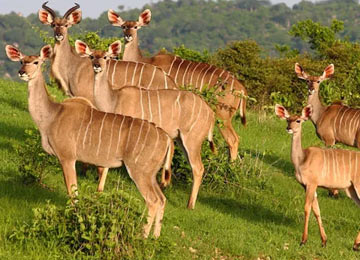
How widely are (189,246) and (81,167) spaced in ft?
7.24

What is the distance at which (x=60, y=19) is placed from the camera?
8086 mm

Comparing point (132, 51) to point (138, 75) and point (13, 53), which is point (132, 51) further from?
point (13, 53)

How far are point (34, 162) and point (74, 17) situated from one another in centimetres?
216

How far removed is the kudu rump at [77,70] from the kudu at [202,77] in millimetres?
932

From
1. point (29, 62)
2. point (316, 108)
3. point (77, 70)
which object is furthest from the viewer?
point (316, 108)

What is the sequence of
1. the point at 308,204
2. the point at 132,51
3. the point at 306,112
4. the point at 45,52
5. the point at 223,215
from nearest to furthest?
the point at 45,52 < the point at 308,204 < the point at 306,112 < the point at 223,215 < the point at 132,51

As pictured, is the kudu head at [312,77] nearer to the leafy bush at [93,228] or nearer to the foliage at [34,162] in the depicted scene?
the foliage at [34,162]

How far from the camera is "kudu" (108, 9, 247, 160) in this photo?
349 inches

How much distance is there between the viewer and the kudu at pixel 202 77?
8.86 meters

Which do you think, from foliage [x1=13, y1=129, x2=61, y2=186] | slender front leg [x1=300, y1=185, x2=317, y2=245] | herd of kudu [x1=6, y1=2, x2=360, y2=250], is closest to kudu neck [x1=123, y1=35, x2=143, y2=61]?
herd of kudu [x1=6, y1=2, x2=360, y2=250]

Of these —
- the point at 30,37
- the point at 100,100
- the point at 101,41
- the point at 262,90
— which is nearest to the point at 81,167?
the point at 100,100

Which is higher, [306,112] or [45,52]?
[45,52]

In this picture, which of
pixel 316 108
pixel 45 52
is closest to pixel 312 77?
pixel 316 108

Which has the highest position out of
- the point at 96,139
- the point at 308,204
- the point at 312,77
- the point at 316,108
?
the point at 312,77
